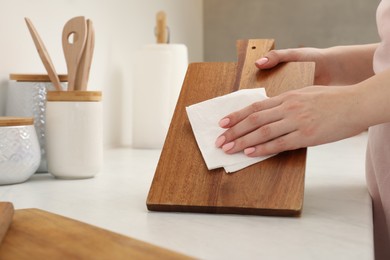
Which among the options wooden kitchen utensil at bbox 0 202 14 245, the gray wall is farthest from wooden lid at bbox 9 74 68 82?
the gray wall

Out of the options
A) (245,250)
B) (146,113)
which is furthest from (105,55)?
(245,250)

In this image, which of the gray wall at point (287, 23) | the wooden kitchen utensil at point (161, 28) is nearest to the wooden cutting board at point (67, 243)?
the wooden kitchen utensil at point (161, 28)

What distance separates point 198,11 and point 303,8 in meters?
0.40

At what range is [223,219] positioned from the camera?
2.38ft

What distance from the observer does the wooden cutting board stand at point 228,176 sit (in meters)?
0.74

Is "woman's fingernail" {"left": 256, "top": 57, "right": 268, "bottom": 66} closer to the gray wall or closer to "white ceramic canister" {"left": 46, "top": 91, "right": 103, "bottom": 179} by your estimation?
"white ceramic canister" {"left": 46, "top": 91, "right": 103, "bottom": 179}

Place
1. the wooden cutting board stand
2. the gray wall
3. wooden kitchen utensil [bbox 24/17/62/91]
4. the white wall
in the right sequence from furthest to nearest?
the gray wall < the white wall < wooden kitchen utensil [bbox 24/17/62/91] < the wooden cutting board stand

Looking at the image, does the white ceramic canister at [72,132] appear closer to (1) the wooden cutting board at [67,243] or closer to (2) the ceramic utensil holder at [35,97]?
(2) the ceramic utensil holder at [35,97]

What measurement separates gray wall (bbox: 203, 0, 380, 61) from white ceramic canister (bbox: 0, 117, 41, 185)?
4.24 feet

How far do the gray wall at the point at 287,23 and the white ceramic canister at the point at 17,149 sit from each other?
129cm

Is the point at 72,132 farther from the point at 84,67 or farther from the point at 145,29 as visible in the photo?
the point at 145,29

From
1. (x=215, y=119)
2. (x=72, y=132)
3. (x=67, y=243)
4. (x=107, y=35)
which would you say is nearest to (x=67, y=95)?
(x=72, y=132)

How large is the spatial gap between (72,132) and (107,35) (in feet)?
2.12

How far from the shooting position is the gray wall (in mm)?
2029
